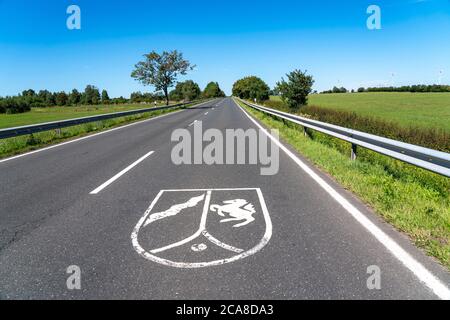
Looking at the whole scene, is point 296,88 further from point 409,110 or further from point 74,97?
point 74,97

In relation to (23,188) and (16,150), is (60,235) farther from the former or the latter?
(16,150)

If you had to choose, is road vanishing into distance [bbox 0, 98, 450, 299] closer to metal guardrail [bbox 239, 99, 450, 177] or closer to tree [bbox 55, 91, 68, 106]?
metal guardrail [bbox 239, 99, 450, 177]

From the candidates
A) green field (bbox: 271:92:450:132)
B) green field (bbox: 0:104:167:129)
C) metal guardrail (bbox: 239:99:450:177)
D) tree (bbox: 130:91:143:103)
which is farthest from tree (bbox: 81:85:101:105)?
metal guardrail (bbox: 239:99:450:177)

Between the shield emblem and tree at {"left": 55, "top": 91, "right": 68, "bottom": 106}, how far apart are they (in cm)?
15470

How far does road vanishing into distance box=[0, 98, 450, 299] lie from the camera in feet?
9.14

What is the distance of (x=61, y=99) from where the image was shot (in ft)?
461

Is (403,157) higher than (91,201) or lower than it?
higher

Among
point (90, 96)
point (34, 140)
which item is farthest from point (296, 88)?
point (90, 96)

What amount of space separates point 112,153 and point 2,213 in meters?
5.25

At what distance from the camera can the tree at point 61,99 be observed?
5473 inches

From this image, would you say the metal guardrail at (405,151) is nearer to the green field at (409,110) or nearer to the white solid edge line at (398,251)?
the white solid edge line at (398,251)

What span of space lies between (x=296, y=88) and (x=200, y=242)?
3792 cm

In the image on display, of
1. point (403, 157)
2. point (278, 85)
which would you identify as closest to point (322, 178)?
point (403, 157)

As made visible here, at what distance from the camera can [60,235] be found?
3.93 m
